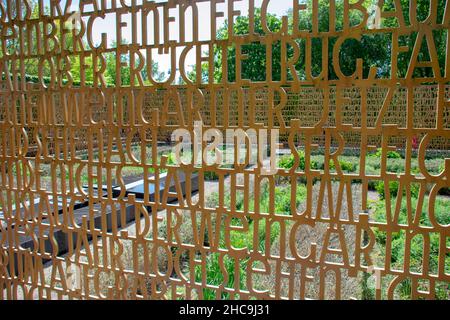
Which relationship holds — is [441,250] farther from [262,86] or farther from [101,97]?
[101,97]

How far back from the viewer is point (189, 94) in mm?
1782

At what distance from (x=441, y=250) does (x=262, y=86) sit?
950 millimetres

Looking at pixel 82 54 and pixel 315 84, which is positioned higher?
pixel 82 54

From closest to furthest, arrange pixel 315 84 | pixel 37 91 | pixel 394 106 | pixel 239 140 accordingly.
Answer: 1. pixel 315 84
2. pixel 239 140
3. pixel 37 91
4. pixel 394 106

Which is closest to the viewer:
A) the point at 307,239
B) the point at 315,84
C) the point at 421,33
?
the point at 421,33

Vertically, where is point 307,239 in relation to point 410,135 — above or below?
below

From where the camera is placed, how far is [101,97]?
6.46 ft
